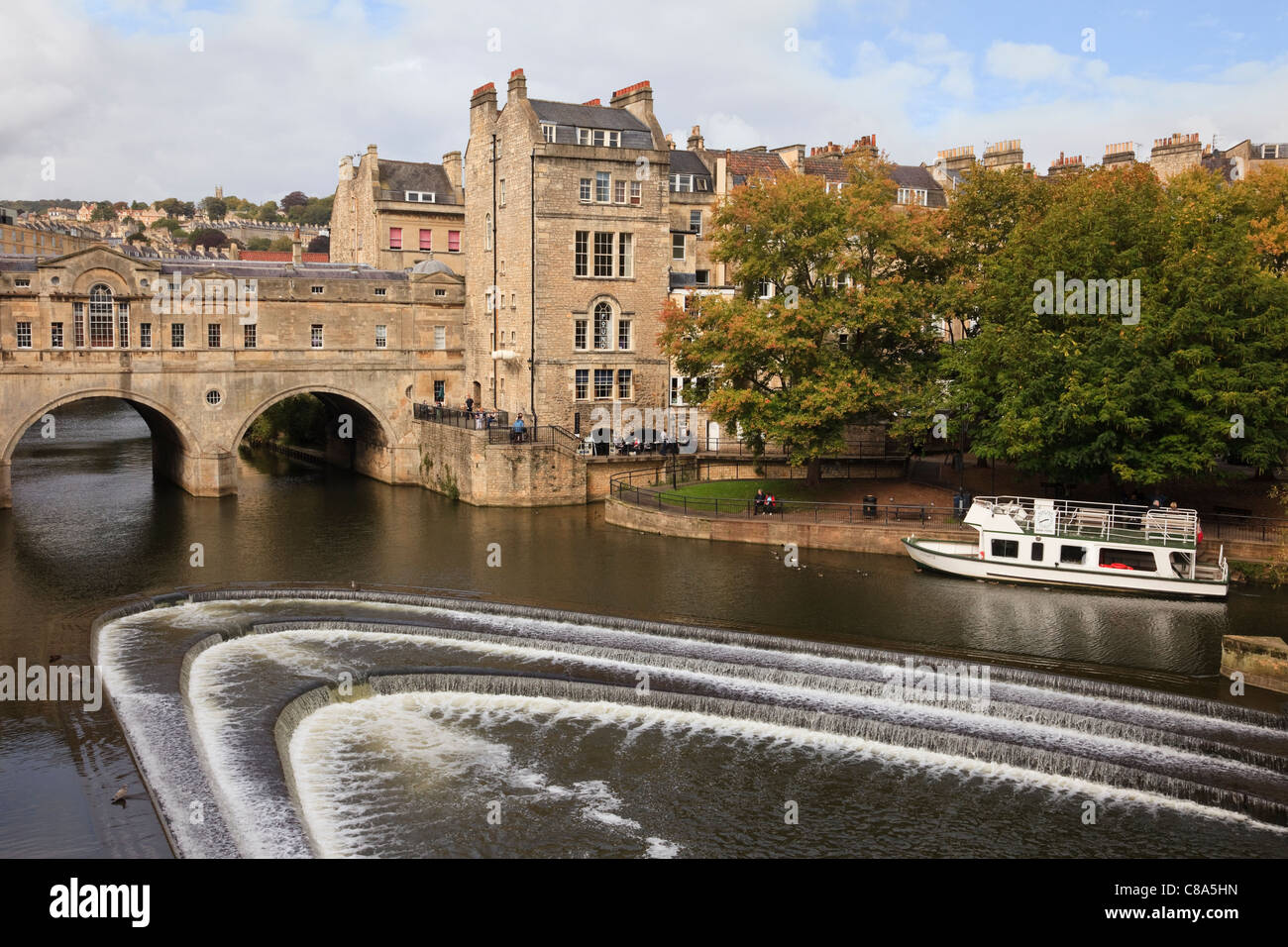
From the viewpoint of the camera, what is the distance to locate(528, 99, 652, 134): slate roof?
5431cm

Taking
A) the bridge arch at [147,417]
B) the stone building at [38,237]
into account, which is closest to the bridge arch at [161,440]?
the bridge arch at [147,417]

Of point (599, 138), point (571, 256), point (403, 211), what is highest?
point (599, 138)

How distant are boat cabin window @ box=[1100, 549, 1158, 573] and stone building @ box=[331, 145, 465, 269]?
150 feet

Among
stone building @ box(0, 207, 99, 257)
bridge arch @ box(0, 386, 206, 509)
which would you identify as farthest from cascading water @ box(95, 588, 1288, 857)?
stone building @ box(0, 207, 99, 257)

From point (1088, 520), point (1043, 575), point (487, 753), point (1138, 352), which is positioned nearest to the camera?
point (487, 753)

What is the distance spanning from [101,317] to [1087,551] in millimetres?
40736

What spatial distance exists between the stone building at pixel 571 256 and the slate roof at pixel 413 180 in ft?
46.3

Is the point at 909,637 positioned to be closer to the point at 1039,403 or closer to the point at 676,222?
the point at 1039,403

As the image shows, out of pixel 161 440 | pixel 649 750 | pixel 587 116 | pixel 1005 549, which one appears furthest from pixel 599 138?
pixel 649 750

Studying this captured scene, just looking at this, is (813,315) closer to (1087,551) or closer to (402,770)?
(1087,551)

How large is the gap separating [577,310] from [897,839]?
37483 millimetres

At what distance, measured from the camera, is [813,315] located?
43469 millimetres
